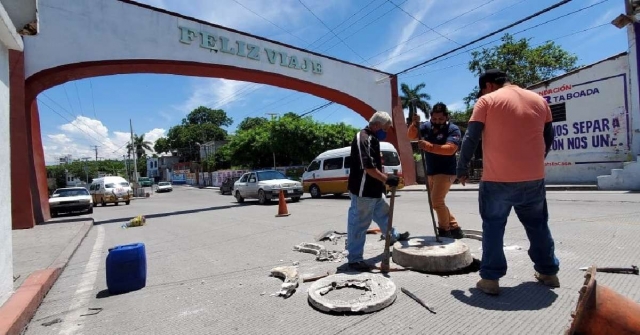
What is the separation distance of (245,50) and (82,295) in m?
13.2

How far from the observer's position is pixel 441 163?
511 centimetres

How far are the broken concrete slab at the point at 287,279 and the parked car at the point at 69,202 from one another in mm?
16006

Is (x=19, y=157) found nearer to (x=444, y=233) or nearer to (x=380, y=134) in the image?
(x=380, y=134)

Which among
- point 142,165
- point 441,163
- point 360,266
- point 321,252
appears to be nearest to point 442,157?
point 441,163

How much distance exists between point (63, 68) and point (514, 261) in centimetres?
1385

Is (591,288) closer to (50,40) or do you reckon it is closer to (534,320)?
(534,320)

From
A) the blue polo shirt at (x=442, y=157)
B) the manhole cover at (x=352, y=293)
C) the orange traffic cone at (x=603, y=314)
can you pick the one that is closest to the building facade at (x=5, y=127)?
the manhole cover at (x=352, y=293)

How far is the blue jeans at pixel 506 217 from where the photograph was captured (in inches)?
122

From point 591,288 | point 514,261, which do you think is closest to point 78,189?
point 514,261

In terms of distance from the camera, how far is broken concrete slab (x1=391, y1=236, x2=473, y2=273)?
12.5 feet

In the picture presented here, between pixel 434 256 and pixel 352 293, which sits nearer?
pixel 352 293

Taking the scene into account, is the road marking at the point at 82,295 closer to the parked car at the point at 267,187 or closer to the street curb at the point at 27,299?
the street curb at the point at 27,299

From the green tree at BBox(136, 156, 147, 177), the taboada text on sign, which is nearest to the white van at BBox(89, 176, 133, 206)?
the taboada text on sign

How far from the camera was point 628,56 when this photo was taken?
44.7 feet
